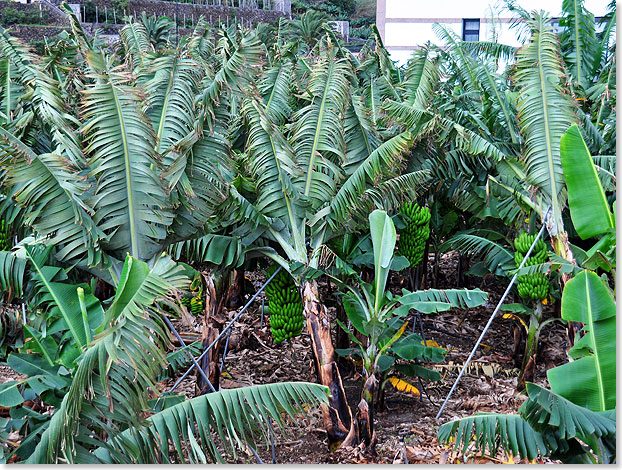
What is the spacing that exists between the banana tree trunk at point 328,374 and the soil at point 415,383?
0.51ft

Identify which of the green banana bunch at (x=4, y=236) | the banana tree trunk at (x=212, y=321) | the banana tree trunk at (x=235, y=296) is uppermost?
the green banana bunch at (x=4, y=236)

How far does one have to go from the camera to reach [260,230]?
4.72 meters

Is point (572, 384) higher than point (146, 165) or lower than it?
lower

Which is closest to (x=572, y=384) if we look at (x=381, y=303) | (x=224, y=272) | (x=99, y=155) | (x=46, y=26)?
(x=381, y=303)

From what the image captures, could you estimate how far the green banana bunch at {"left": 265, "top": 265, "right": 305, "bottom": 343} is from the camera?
4.91m

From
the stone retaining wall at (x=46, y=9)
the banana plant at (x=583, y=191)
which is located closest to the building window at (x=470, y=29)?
the stone retaining wall at (x=46, y=9)

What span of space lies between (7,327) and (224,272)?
2026 millimetres

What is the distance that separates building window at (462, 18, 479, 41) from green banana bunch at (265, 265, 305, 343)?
1469 cm

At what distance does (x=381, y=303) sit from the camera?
4.43 metres

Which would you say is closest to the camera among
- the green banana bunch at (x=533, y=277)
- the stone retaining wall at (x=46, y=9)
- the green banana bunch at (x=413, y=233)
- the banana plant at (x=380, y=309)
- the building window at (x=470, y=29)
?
the banana plant at (x=380, y=309)

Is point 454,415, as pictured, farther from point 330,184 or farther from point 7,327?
point 7,327

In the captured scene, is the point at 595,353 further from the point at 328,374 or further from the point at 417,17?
the point at 417,17

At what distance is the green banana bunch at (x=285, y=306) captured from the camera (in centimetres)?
491

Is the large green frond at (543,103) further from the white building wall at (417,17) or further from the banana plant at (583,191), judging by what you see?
the white building wall at (417,17)
